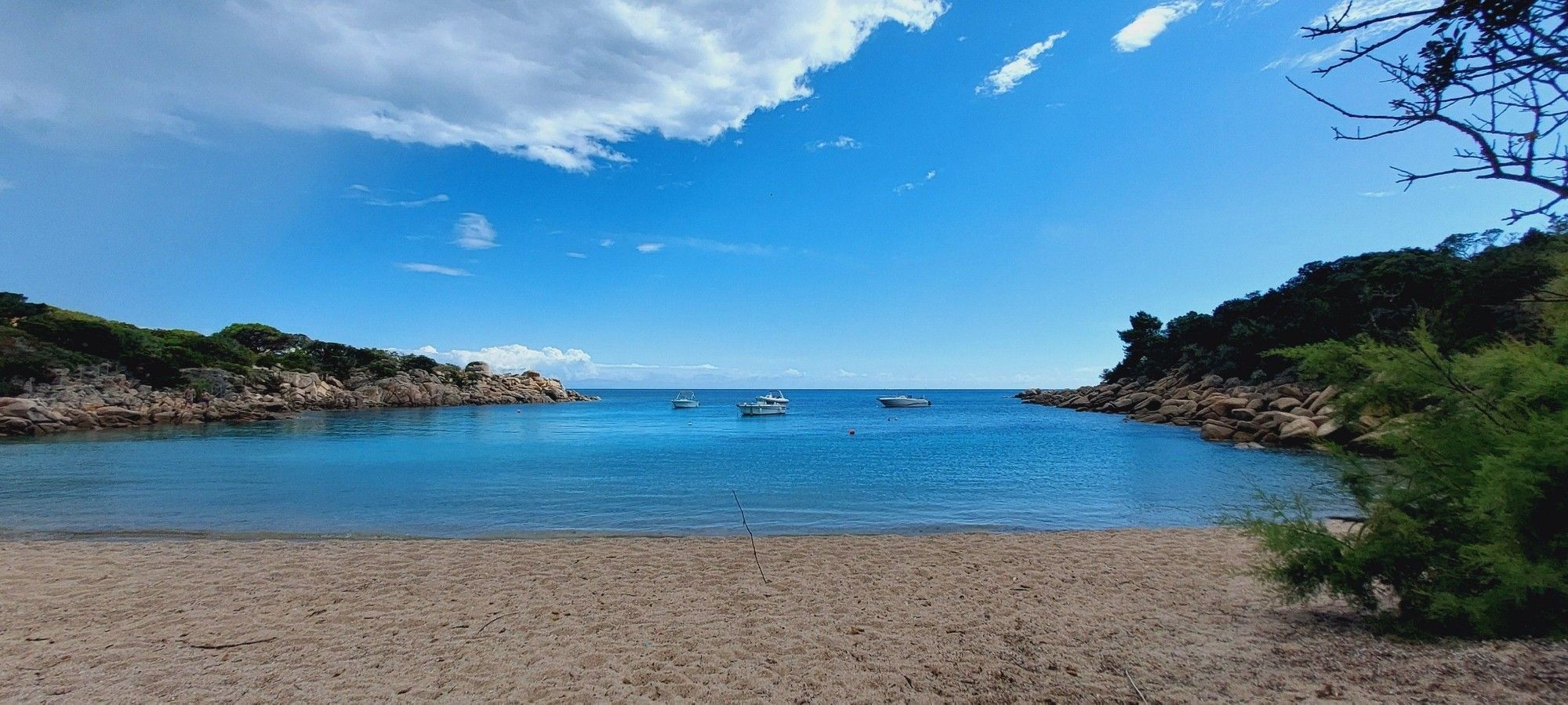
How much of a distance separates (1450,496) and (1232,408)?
3769 cm

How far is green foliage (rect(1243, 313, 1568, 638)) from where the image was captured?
13.8ft

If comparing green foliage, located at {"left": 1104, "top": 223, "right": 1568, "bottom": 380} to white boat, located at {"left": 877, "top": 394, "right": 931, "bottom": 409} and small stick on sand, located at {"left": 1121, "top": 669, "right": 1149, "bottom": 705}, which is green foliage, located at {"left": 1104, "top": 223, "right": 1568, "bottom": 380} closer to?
small stick on sand, located at {"left": 1121, "top": 669, "right": 1149, "bottom": 705}

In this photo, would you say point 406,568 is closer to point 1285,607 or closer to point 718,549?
point 718,549

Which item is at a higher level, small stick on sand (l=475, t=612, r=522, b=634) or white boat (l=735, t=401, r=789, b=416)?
white boat (l=735, t=401, r=789, b=416)

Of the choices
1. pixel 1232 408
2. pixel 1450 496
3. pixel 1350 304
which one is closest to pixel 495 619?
pixel 1450 496

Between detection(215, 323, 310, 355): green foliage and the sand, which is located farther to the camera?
detection(215, 323, 310, 355): green foliage

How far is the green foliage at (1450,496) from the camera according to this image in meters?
4.21

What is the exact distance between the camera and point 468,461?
25438 mm

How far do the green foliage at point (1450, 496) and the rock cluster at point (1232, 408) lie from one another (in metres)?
0.40

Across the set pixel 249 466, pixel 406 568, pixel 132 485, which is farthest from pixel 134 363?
pixel 406 568

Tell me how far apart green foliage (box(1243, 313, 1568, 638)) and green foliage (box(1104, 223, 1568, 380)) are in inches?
788

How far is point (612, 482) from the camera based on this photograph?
19.7 meters

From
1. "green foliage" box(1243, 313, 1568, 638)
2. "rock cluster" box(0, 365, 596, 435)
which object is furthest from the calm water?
"green foliage" box(1243, 313, 1568, 638)

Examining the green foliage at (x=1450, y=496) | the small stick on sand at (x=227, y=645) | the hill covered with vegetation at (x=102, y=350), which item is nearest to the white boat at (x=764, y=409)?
the hill covered with vegetation at (x=102, y=350)
